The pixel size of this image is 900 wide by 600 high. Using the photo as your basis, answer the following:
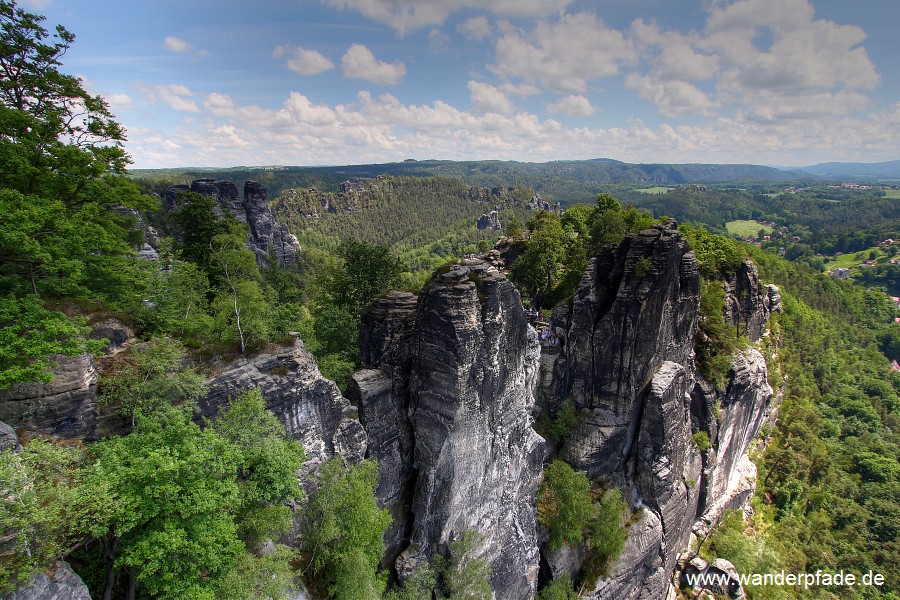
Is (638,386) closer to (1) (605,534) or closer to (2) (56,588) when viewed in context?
(1) (605,534)

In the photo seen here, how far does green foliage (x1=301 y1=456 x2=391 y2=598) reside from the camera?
57.0 feet

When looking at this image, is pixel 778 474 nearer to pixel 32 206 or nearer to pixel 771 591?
pixel 771 591

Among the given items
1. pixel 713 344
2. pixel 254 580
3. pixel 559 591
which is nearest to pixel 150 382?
pixel 254 580

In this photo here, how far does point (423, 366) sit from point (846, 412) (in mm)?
83028

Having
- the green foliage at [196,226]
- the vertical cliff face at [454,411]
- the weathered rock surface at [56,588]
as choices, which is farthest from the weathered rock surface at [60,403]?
the green foliage at [196,226]

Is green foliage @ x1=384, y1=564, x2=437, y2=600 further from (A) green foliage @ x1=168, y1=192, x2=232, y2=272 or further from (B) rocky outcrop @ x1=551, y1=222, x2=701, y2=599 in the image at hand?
(A) green foliage @ x1=168, y1=192, x2=232, y2=272

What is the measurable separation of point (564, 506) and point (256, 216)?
3727 inches

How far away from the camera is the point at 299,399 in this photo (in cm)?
1859

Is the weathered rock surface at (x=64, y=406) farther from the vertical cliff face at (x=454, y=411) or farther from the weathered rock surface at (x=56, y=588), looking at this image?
the vertical cliff face at (x=454, y=411)

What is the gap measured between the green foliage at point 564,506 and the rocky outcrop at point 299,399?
13.9 meters

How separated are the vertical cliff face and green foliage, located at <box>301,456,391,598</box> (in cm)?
385

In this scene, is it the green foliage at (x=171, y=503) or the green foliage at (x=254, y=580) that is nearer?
the green foliage at (x=171, y=503)

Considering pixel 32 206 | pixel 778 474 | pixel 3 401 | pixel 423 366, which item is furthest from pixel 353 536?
pixel 778 474

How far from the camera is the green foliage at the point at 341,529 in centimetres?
1738
